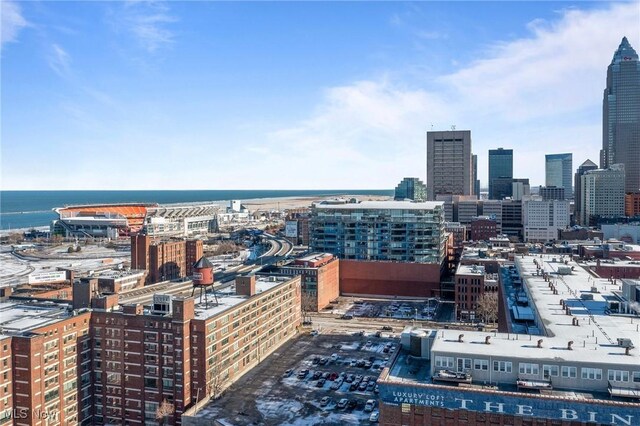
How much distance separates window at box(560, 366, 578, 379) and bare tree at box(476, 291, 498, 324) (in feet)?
198

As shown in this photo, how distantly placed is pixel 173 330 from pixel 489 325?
59026 millimetres

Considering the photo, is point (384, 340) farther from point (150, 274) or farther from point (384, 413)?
point (150, 274)

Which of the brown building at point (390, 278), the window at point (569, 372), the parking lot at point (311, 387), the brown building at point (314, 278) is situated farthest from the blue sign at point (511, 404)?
the brown building at point (390, 278)

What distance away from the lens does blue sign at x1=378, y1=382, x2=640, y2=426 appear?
37469mm

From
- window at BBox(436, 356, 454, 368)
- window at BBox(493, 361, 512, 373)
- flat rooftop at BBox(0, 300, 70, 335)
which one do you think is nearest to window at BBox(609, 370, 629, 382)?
window at BBox(493, 361, 512, 373)

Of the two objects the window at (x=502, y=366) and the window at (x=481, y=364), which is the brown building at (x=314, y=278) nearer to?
the window at (x=481, y=364)

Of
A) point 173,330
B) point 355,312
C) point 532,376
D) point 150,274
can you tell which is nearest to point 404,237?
point 355,312

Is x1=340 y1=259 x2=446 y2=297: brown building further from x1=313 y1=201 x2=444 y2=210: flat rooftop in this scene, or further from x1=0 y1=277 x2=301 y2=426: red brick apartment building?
x1=0 y1=277 x2=301 y2=426: red brick apartment building

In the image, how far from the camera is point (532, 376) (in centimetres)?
4150

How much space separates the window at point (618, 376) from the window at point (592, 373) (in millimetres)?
734

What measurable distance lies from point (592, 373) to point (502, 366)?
249 inches

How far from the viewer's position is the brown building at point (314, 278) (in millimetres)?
115125

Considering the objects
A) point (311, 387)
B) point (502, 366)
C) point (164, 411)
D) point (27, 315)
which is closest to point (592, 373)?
point (502, 366)

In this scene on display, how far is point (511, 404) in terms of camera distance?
38.9 metres
